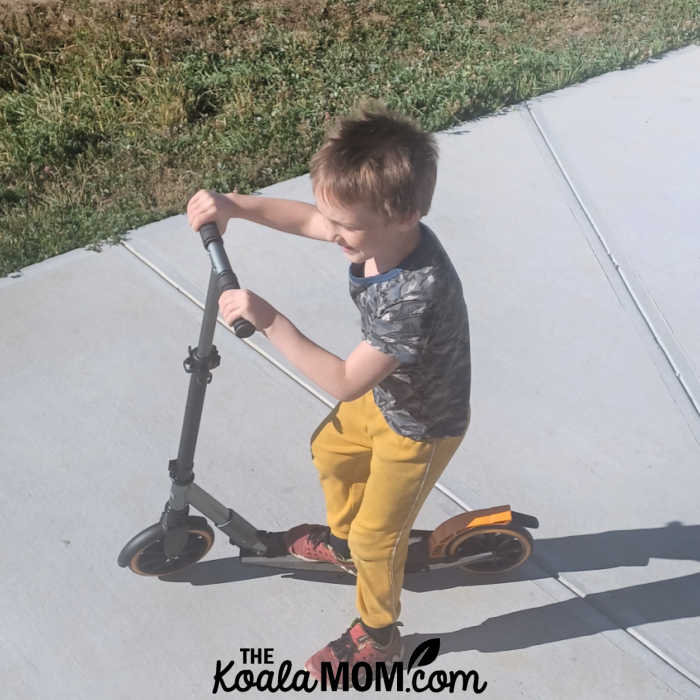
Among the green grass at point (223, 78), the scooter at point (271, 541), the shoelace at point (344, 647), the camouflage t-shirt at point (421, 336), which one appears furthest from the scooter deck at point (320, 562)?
the green grass at point (223, 78)

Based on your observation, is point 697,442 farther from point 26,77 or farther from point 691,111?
point 26,77

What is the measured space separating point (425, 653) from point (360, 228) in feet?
4.12

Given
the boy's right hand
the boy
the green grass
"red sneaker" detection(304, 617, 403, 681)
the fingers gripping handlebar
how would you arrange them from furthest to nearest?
the green grass → "red sneaker" detection(304, 617, 403, 681) → the boy's right hand → the boy → the fingers gripping handlebar

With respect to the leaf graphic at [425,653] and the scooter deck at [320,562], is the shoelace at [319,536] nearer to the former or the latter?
the scooter deck at [320,562]

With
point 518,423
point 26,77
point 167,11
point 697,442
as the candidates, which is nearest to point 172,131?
point 26,77

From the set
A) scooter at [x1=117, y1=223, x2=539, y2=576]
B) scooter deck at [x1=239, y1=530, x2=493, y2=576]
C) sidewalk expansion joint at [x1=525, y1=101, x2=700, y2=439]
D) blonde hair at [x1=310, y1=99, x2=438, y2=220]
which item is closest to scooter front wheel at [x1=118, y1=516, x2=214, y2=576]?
scooter at [x1=117, y1=223, x2=539, y2=576]

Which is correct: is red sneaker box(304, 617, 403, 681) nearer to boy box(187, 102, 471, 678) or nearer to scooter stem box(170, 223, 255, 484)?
boy box(187, 102, 471, 678)

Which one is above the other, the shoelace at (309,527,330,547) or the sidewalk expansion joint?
the shoelace at (309,527,330,547)

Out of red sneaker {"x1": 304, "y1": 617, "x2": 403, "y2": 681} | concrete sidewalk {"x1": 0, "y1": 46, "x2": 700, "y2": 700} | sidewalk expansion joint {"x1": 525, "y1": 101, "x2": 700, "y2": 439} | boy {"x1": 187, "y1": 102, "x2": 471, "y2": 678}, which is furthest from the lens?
sidewalk expansion joint {"x1": 525, "y1": 101, "x2": 700, "y2": 439}

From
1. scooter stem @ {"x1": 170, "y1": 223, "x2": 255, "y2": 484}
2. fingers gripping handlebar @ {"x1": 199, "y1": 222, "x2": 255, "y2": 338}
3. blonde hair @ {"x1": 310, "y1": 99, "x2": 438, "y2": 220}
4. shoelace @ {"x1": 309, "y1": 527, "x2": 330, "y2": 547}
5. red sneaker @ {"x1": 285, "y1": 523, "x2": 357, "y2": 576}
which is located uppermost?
blonde hair @ {"x1": 310, "y1": 99, "x2": 438, "y2": 220}

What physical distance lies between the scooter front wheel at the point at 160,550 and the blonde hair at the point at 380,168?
3.75ft

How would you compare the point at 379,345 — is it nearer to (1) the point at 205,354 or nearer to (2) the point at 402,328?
(2) the point at 402,328

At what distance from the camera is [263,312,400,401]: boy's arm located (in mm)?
2221

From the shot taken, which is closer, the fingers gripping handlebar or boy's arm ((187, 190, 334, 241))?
the fingers gripping handlebar
